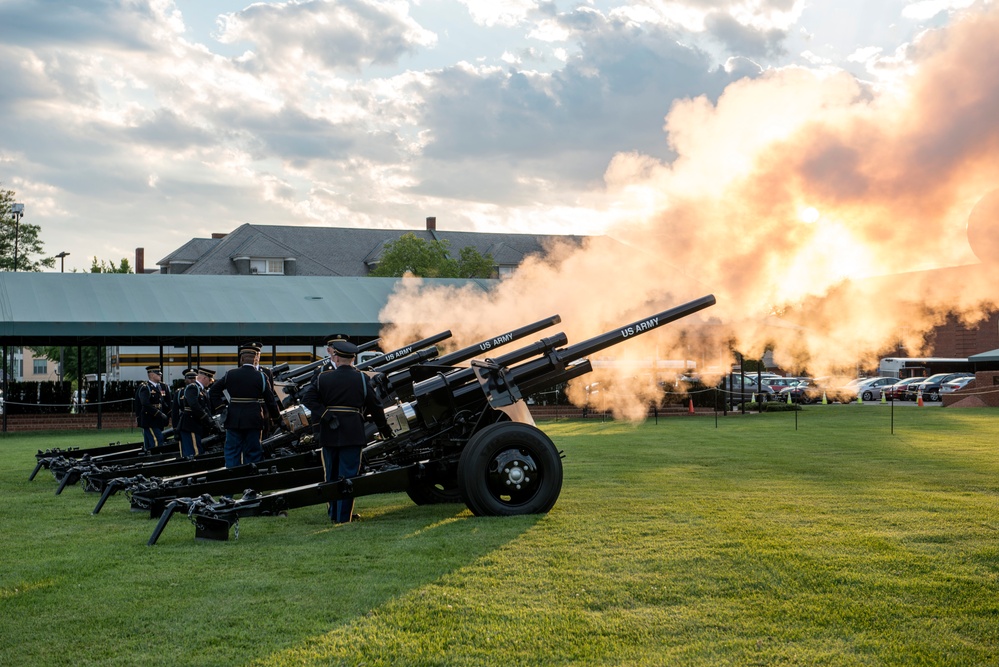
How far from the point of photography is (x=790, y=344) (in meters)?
24.7

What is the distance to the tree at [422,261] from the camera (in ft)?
177

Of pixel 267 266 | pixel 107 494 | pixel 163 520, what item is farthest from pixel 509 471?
pixel 267 266

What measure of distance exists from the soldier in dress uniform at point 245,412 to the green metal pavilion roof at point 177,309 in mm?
16410

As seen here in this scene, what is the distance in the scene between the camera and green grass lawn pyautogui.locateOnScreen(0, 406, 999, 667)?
5.02m

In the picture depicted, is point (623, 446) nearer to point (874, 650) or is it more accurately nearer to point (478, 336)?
point (478, 336)

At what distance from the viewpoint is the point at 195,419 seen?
48.2 feet

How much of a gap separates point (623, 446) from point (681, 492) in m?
7.18

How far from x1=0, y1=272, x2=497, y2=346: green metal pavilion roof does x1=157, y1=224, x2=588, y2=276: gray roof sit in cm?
3200

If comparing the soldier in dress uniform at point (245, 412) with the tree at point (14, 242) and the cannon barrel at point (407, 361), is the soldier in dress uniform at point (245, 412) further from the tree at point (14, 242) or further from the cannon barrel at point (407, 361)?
the tree at point (14, 242)

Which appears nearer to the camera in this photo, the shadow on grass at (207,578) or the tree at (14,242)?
the shadow on grass at (207,578)

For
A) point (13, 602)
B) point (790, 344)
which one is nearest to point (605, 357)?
point (790, 344)

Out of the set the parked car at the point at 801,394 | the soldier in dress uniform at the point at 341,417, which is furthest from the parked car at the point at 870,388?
the soldier in dress uniform at the point at 341,417

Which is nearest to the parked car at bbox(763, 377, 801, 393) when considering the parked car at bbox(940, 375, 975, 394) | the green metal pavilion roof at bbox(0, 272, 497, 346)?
the parked car at bbox(940, 375, 975, 394)

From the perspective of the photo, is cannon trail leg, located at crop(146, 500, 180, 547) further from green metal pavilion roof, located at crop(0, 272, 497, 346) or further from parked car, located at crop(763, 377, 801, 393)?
parked car, located at crop(763, 377, 801, 393)
